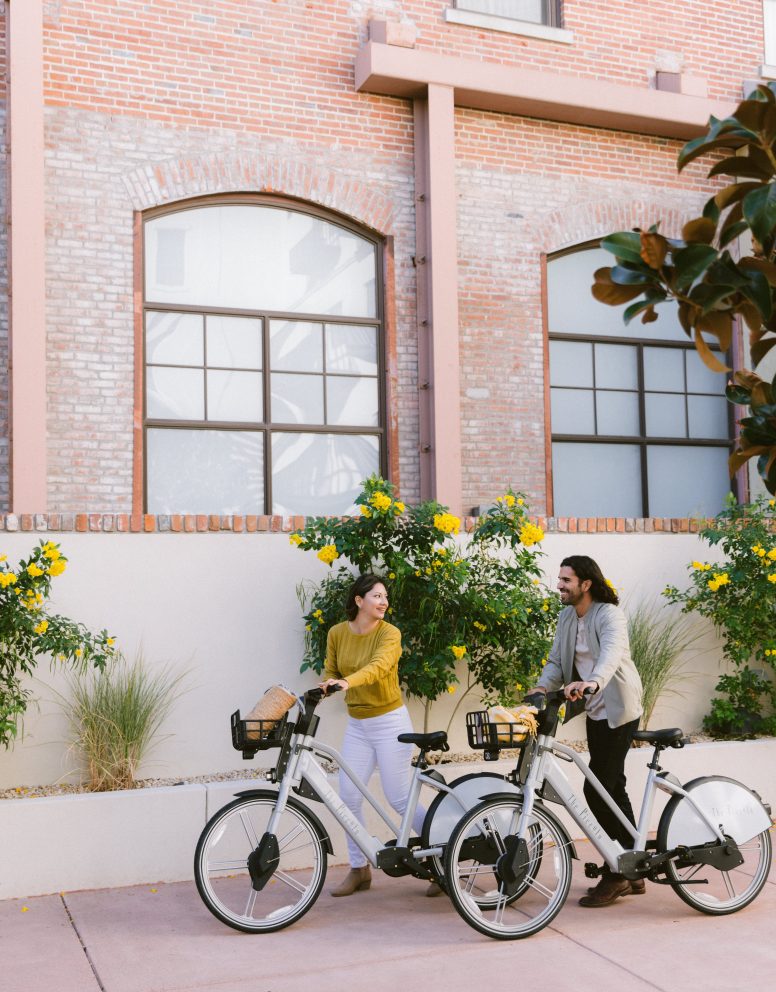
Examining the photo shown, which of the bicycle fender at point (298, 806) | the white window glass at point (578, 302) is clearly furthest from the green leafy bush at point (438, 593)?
the white window glass at point (578, 302)

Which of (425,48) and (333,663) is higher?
(425,48)

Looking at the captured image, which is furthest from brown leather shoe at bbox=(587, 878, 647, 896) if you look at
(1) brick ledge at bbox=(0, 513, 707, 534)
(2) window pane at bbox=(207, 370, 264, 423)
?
(2) window pane at bbox=(207, 370, 264, 423)

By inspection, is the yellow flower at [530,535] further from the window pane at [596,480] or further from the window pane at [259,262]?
the window pane at [259,262]

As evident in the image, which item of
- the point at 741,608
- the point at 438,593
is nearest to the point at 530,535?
the point at 438,593

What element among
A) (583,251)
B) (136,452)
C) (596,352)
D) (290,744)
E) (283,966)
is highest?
(583,251)

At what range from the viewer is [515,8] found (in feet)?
34.6

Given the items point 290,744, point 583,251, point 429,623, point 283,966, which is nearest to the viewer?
point 283,966

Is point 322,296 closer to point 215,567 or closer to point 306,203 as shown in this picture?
point 306,203

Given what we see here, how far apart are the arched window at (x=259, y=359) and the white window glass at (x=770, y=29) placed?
4.98 m

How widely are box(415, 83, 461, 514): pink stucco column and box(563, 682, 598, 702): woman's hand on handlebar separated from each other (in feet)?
14.2

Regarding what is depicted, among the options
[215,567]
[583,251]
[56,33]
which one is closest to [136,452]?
[215,567]

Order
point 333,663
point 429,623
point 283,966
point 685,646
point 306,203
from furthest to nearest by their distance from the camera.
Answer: point 306,203 < point 685,646 < point 429,623 < point 333,663 < point 283,966

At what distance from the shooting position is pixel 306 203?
9664 mm

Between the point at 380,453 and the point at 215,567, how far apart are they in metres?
2.90
